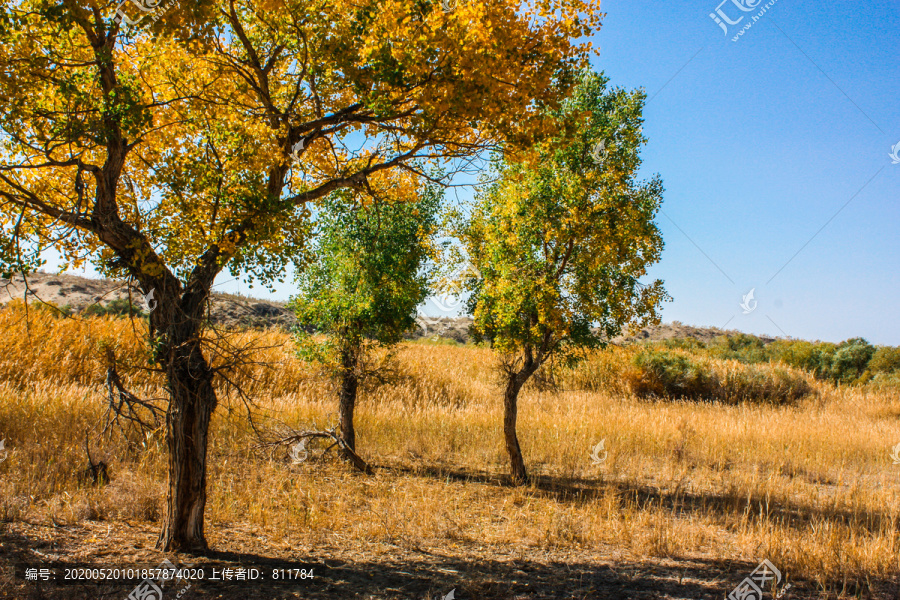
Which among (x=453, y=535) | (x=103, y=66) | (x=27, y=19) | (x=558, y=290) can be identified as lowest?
(x=453, y=535)

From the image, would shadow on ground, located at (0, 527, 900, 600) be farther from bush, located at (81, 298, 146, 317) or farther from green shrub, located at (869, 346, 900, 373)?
green shrub, located at (869, 346, 900, 373)

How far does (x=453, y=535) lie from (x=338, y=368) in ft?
12.4

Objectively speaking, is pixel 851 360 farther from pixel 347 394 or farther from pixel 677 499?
pixel 347 394

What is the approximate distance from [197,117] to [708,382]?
20.8 m

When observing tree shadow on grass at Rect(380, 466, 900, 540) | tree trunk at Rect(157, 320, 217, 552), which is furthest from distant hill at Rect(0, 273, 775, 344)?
tree shadow on grass at Rect(380, 466, 900, 540)

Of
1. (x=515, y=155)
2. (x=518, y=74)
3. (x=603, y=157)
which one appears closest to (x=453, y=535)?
(x=515, y=155)

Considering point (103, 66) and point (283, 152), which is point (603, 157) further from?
point (103, 66)

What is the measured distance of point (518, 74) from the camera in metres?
5.57

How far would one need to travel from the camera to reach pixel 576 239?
8430mm

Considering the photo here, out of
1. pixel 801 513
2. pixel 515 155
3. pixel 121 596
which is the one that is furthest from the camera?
pixel 801 513

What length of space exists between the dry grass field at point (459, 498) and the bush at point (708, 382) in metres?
5.12

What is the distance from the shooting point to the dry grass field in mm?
5480

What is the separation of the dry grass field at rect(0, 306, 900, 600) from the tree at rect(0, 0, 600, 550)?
3.17ft

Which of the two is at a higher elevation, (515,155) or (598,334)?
(515,155)
